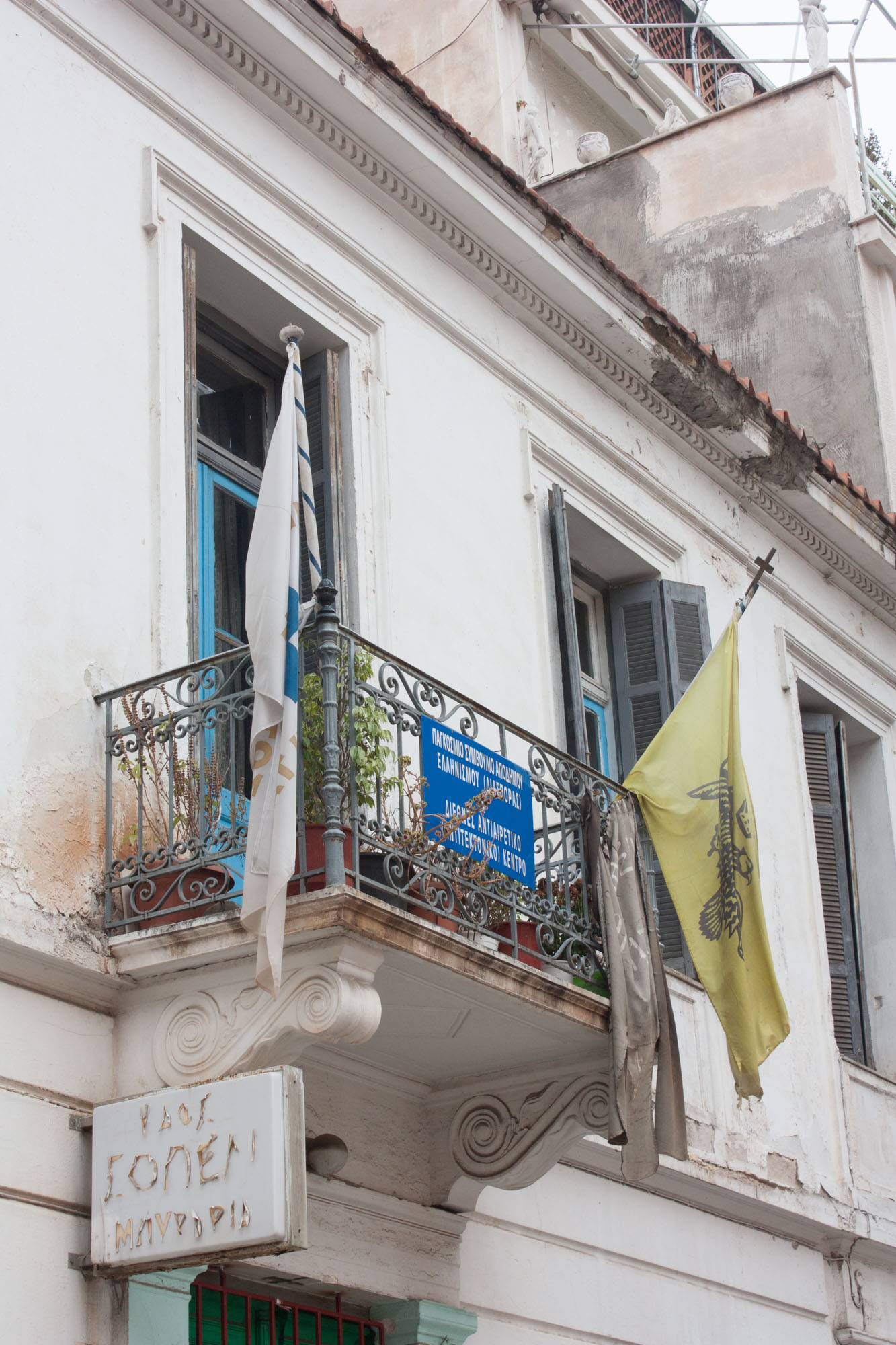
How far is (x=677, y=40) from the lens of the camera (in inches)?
691

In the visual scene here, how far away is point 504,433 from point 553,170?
625 cm

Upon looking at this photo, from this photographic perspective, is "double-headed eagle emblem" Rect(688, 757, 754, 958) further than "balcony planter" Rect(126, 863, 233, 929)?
Yes

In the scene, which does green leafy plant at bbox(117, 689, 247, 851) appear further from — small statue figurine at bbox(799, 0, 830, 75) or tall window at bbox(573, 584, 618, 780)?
small statue figurine at bbox(799, 0, 830, 75)

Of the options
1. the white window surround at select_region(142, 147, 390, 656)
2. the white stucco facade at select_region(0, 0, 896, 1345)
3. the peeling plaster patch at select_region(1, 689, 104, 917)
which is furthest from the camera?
the white window surround at select_region(142, 147, 390, 656)

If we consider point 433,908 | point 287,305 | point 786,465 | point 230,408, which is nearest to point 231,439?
point 230,408

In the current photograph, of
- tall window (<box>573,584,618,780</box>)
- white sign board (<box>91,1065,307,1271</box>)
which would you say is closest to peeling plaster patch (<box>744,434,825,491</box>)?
tall window (<box>573,584,618,780</box>)

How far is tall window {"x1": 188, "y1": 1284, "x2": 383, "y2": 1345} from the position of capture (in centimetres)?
645

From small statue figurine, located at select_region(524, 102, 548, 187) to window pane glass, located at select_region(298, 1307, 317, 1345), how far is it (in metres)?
9.73

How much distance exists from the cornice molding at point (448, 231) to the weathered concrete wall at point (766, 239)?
1.95m

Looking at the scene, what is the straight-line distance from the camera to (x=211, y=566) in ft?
24.7

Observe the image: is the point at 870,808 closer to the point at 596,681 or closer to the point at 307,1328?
the point at 596,681

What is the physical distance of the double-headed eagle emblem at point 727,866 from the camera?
7.46 m

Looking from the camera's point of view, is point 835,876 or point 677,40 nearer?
point 835,876

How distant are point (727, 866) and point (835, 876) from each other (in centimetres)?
420
